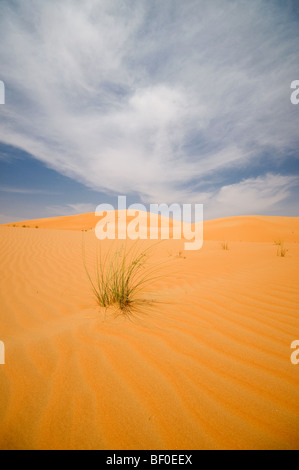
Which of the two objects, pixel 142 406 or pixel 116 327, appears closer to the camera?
pixel 142 406

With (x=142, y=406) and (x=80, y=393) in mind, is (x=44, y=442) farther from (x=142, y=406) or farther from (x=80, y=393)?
(x=142, y=406)

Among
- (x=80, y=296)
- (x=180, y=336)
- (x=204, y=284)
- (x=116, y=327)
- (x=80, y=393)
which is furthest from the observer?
(x=204, y=284)

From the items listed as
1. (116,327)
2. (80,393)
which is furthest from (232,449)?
(116,327)

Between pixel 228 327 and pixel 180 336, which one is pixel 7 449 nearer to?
pixel 180 336

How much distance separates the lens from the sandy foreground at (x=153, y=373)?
909 mm

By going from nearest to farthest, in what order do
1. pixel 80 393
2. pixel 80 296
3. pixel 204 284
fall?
pixel 80 393, pixel 80 296, pixel 204 284

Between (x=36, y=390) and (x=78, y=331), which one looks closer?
(x=36, y=390)

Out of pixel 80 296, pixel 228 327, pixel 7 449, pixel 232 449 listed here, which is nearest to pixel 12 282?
pixel 80 296

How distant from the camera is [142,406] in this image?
1.04m

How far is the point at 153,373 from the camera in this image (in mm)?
1262

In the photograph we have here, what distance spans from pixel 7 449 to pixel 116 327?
102 centimetres

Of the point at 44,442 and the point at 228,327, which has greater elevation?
Answer: the point at 228,327

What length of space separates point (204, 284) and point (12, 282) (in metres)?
3.34

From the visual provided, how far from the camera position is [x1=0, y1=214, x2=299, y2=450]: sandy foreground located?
0.91 meters
